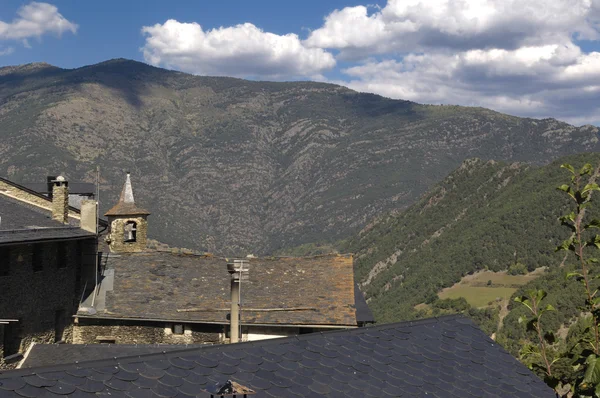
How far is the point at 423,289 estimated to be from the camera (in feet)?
365

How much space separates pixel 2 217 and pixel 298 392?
20598 millimetres

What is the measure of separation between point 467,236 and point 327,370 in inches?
4586

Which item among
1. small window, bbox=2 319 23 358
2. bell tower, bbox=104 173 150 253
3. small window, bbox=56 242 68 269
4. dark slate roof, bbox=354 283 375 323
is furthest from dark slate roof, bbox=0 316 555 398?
bell tower, bbox=104 173 150 253

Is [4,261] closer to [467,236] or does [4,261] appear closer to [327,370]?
[327,370]

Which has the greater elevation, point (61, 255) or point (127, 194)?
point (127, 194)

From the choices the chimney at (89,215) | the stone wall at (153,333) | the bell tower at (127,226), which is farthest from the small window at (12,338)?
the bell tower at (127,226)

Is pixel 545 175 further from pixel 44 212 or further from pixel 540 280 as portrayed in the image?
pixel 44 212

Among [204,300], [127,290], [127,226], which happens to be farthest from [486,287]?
[127,290]

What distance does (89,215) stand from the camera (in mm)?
29625

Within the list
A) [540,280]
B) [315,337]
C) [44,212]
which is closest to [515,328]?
[540,280]

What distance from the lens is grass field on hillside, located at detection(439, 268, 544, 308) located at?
101062mm

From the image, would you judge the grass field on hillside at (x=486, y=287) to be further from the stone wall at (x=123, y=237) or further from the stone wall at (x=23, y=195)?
the stone wall at (x=23, y=195)

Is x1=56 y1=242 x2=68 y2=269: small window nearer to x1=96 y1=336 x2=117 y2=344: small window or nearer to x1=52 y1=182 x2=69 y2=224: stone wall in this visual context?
x1=52 y1=182 x2=69 y2=224: stone wall

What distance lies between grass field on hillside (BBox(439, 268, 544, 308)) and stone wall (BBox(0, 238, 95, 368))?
7885cm
